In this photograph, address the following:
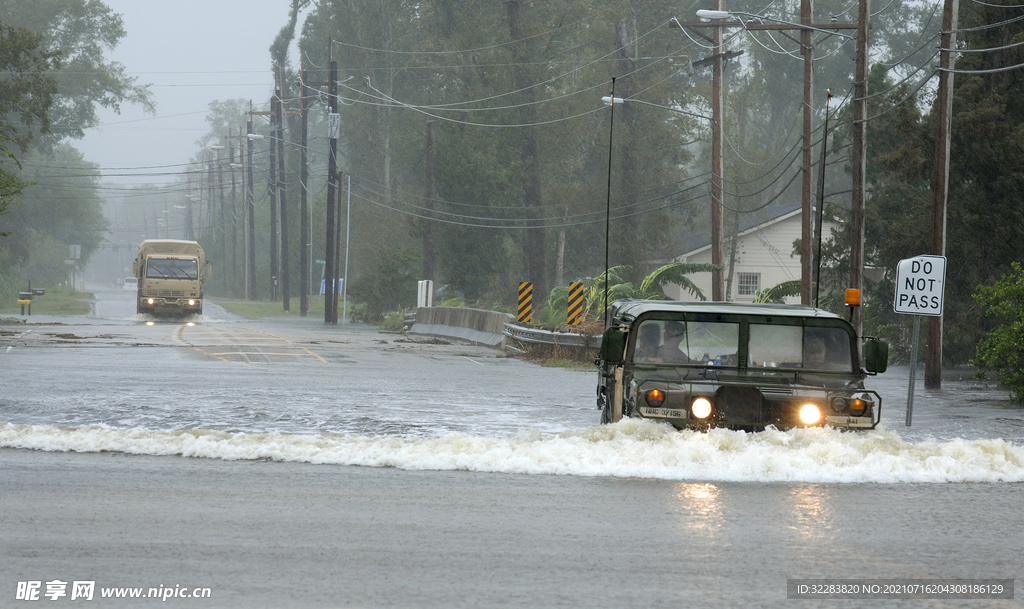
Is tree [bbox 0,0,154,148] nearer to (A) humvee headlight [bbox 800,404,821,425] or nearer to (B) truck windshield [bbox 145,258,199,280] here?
(B) truck windshield [bbox 145,258,199,280]

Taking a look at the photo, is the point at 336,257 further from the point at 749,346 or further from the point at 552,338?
the point at 749,346

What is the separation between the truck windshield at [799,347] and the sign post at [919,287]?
524 cm

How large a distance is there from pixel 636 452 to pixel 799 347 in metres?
2.04

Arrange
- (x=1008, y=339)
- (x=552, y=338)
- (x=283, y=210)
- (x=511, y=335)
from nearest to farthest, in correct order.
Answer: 1. (x=1008, y=339)
2. (x=552, y=338)
3. (x=511, y=335)
4. (x=283, y=210)

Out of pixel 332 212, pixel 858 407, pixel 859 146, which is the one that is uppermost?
pixel 859 146

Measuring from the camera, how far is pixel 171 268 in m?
48.3

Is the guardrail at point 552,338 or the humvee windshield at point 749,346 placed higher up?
the humvee windshield at point 749,346

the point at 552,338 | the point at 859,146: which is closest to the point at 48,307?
the point at 552,338

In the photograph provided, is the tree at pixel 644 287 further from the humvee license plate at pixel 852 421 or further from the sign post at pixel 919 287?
the humvee license plate at pixel 852 421

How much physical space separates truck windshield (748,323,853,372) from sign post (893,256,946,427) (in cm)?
524

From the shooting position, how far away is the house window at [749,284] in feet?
181

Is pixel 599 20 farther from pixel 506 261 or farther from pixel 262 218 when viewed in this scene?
pixel 262 218

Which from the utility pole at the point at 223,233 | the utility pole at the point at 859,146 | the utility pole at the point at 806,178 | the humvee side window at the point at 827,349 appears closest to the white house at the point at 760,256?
the utility pole at the point at 806,178

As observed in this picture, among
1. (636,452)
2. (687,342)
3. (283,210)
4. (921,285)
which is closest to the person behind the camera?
(636,452)
